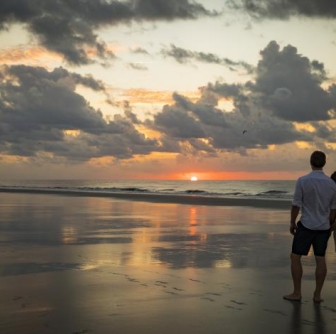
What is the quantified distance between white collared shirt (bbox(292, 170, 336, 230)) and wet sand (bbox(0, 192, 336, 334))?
1.11 m

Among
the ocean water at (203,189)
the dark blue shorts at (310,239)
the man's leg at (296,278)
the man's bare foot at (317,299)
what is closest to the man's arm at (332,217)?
the dark blue shorts at (310,239)

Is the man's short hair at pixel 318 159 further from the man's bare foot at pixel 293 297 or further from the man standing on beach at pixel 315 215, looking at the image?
the man's bare foot at pixel 293 297

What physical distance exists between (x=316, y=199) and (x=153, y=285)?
2771 mm

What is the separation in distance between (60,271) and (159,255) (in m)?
2.58

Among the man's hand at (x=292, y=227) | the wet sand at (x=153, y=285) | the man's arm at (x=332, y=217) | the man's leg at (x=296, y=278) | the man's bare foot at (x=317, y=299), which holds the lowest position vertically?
the wet sand at (x=153, y=285)

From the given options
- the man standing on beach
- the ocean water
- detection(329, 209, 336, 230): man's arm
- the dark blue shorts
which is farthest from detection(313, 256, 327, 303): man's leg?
the ocean water

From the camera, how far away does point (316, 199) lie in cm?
703

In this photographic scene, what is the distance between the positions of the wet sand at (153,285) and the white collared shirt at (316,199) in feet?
3.65

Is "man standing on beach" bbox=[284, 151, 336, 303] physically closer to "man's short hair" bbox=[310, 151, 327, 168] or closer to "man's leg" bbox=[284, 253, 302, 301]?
"man's leg" bbox=[284, 253, 302, 301]

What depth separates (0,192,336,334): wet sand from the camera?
19.1ft

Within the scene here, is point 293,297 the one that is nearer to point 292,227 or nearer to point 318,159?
point 292,227

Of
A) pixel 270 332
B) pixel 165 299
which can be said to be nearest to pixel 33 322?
pixel 165 299

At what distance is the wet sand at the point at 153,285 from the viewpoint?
19.1 feet

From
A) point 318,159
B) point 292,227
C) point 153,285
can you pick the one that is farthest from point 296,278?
point 153,285
